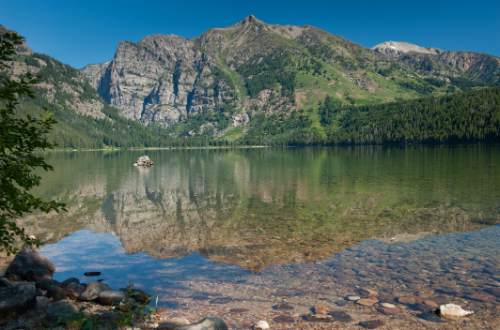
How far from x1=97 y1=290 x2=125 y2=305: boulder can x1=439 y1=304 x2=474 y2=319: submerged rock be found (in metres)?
14.9

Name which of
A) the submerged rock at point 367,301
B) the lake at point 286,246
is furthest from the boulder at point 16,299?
the submerged rock at point 367,301

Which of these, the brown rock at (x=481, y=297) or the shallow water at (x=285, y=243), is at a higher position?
the brown rock at (x=481, y=297)

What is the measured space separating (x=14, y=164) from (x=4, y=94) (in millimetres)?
2383

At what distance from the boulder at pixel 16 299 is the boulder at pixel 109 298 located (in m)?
3.00

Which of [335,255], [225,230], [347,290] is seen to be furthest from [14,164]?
[225,230]

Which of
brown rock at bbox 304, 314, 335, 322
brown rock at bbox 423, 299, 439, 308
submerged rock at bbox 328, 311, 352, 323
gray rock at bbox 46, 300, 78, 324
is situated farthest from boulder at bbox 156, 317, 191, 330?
brown rock at bbox 423, 299, 439, 308

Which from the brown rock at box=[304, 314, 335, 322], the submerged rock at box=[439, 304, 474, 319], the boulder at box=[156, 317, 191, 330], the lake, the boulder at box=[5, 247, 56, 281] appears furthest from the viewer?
the boulder at box=[5, 247, 56, 281]

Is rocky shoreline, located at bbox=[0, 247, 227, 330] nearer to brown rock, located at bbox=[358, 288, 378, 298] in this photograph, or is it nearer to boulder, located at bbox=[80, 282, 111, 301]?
boulder, located at bbox=[80, 282, 111, 301]

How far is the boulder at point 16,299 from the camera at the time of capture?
1574cm

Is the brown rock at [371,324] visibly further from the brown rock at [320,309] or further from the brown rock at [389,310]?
the brown rock at [320,309]

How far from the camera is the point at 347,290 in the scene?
69.8ft

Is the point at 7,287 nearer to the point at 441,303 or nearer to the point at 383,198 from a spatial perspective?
the point at 441,303

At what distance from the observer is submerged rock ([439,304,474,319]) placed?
17.2m

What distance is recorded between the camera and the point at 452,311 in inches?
682
